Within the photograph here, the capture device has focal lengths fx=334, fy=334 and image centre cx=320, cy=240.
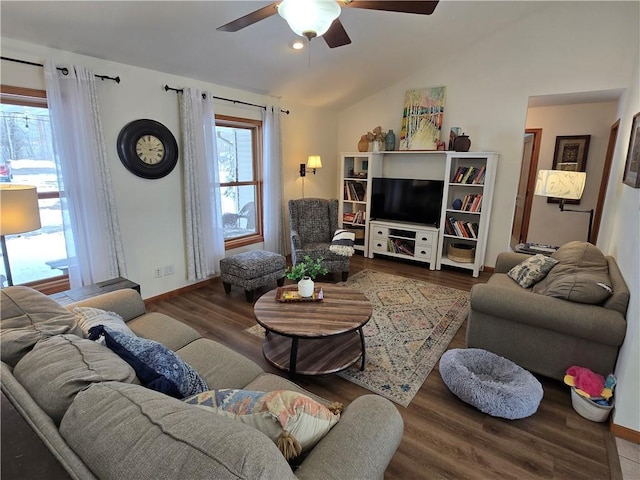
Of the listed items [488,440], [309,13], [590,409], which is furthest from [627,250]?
[309,13]

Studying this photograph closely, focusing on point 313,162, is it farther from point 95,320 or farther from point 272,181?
point 95,320

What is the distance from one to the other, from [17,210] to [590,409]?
134 inches

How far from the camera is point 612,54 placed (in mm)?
3543

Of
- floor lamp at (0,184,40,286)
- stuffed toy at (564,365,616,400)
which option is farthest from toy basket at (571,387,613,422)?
floor lamp at (0,184,40,286)

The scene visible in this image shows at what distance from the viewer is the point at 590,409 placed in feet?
6.40

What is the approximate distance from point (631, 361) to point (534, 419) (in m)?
0.60

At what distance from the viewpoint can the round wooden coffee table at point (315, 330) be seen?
215 cm

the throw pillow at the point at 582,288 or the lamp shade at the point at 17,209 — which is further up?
the lamp shade at the point at 17,209

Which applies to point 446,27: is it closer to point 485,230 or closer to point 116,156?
point 485,230

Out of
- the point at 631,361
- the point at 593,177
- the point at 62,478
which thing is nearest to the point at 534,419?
the point at 631,361

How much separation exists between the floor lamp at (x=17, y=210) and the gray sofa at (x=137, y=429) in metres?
0.51

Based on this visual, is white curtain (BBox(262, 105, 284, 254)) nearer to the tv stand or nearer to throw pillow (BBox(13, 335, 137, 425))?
the tv stand

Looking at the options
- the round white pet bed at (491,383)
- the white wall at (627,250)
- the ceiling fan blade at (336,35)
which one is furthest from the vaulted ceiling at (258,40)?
the round white pet bed at (491,383)

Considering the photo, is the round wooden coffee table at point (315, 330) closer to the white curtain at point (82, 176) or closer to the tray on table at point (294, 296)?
the tray on table at point (294, 296)
